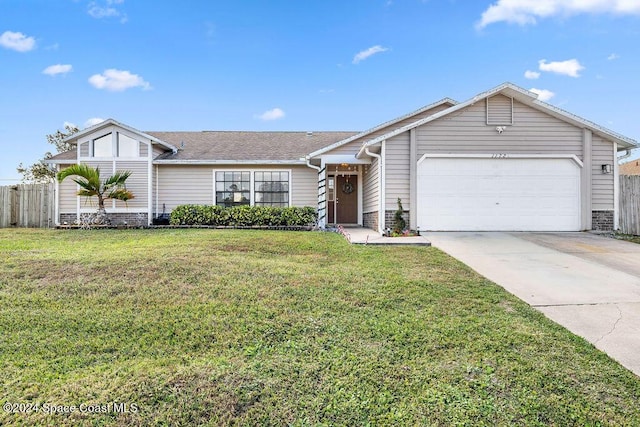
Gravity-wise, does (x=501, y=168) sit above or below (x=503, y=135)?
below

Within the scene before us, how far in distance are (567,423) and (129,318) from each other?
3.74 metres

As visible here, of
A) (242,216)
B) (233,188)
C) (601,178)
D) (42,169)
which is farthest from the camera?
(42,169)

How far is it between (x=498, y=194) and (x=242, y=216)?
8173 millimetres

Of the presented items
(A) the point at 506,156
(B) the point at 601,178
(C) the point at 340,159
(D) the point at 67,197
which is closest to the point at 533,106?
(A) the point at 506,156

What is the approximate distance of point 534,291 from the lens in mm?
4855

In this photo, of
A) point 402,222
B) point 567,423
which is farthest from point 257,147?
point 567,423

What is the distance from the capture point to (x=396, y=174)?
1038cm

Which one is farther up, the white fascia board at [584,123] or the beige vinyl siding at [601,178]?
the white fascia board at [584,123]

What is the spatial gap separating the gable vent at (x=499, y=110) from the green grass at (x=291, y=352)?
6804mm

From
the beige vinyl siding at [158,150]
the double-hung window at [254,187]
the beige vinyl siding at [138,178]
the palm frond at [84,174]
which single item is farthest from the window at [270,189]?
the palm frond at [84,174]

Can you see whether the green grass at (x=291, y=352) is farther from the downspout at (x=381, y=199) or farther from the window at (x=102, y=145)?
the window at (x=102, y=145)

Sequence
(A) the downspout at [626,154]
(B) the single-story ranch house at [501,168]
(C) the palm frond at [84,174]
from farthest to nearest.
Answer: (C) the palm frond at [84,174]
(A) the downspout at [626,154]
(B) the single-story ranch house at [501,168]

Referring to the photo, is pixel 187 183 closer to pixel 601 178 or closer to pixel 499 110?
pixel 499 110

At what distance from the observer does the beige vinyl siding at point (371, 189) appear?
1136 centimetres
